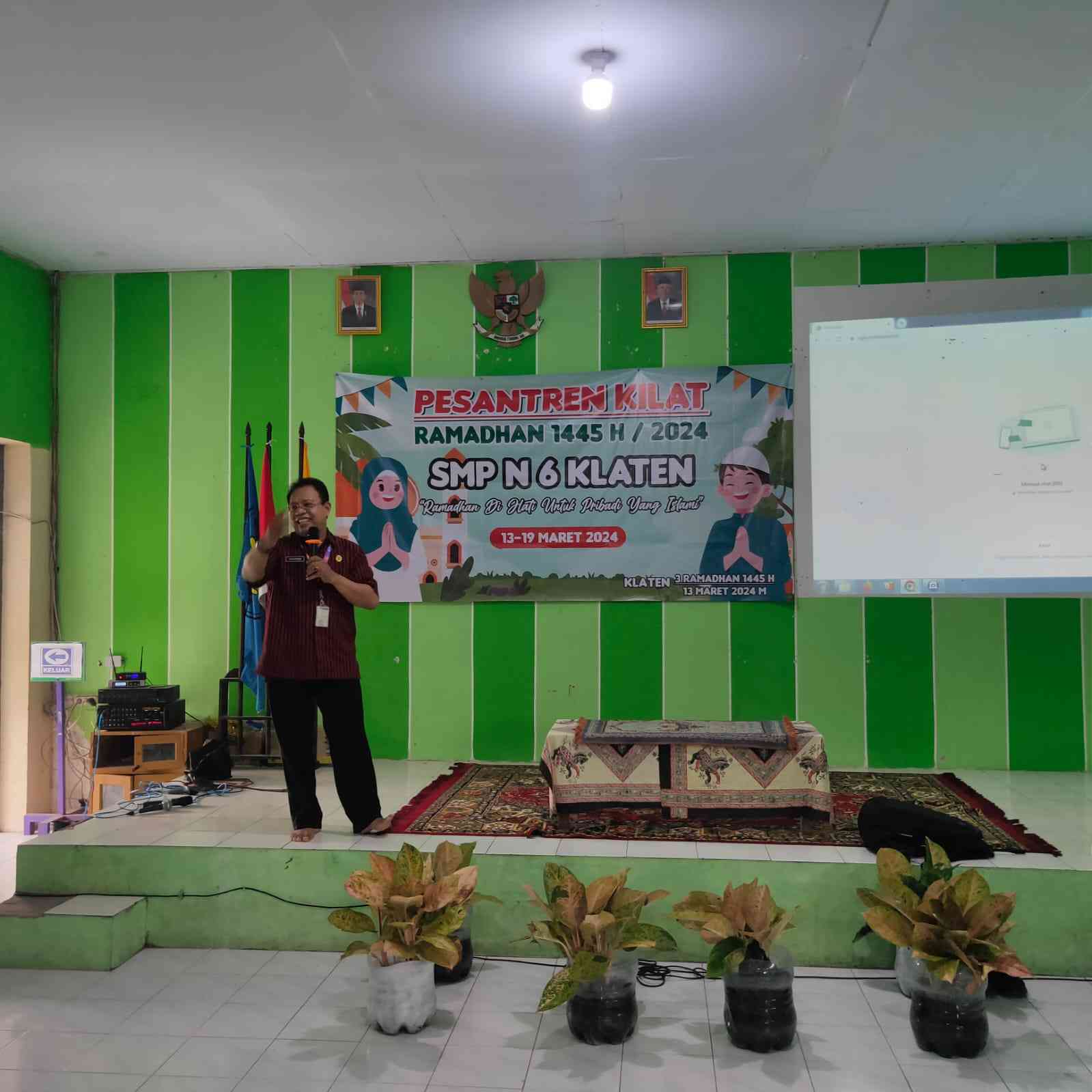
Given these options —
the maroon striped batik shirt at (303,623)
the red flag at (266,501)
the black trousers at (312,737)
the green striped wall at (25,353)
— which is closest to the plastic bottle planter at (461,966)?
the black trousers at (312,737)

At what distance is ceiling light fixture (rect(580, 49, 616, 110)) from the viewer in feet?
10.8

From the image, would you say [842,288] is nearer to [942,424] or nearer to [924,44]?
[942,424]

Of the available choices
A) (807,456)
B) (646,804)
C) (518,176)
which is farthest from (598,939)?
(518,176)

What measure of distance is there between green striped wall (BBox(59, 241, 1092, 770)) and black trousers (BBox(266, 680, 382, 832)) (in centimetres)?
157

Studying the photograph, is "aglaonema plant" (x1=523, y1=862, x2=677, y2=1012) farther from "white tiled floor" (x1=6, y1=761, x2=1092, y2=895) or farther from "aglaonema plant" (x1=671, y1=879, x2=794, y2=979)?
"white tiled floor" (x1=6, y1=761, x2=1092, y2=895)

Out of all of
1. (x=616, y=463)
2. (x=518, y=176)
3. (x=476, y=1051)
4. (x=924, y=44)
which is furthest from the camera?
(x=616, y=463)

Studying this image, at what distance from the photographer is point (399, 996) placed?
2896mm

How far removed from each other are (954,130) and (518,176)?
5.67ft

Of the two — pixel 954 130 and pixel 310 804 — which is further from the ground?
pixel 954 130

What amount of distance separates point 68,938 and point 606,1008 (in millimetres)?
1915

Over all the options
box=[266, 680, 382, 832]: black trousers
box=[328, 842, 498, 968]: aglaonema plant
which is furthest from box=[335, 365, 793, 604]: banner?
box=[328, 842, 498, 968]: aglaonema plant

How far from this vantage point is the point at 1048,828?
3.87m

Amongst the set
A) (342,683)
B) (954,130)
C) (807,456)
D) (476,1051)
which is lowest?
(476,1051)

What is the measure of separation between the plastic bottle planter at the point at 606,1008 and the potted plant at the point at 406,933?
379 millimetres
